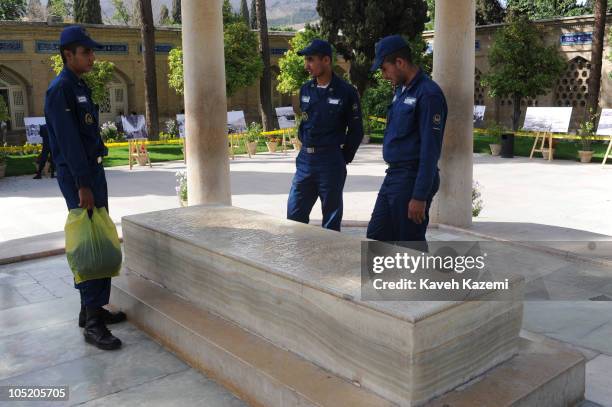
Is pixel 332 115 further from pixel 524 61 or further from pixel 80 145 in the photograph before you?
pixel 524 61

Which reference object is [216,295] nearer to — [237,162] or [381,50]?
[381,50]

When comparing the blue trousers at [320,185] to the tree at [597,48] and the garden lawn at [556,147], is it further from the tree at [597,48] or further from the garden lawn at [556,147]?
the tree at [597,48]

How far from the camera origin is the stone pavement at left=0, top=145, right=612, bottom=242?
25.9 feet

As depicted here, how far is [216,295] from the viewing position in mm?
3842

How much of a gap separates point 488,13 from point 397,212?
3212 cm

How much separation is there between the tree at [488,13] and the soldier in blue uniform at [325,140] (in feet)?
98.8

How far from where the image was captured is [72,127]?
13.0 ft

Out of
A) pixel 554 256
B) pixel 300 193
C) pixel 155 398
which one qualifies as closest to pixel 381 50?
pixel 300 193

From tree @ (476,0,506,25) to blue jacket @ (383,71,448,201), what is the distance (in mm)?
31220

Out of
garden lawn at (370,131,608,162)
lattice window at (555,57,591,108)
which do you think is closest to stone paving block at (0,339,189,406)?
garden lawn at (370,131,608,162)

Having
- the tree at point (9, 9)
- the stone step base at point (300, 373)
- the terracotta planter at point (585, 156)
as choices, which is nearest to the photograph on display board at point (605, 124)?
the terracotta planter at point (585, 156)

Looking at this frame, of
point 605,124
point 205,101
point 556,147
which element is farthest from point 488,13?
point 205,101

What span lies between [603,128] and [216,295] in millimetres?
13707

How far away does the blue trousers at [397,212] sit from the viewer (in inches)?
162
